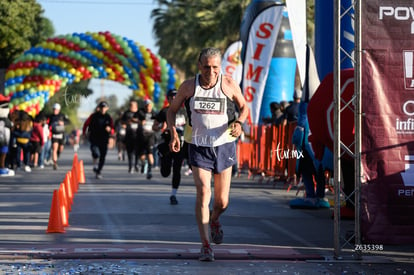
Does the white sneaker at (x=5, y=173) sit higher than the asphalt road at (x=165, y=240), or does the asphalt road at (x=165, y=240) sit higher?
the white sneaker at (x=5, y=173)

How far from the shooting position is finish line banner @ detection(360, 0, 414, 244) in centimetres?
852

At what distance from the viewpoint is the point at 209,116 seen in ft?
28.8

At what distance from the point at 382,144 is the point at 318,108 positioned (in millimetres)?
2774

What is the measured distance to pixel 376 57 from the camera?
8531mm

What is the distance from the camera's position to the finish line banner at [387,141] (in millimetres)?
8516

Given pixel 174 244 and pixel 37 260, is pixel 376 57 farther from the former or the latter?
pixel 37 260

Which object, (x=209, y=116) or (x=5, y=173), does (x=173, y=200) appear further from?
(x=5, y=173)

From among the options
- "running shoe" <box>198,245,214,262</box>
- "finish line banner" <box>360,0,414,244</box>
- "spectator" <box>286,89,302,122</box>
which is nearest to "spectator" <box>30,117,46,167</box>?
"spectator" <box>286,89,302,122</box>

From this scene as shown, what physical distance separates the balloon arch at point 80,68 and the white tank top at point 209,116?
23774mm

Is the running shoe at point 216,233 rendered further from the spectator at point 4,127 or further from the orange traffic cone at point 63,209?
the spectator at point 4,127

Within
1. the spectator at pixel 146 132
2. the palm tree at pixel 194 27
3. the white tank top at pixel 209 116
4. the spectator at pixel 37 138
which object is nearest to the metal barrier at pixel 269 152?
the spectator at pixel 146 132

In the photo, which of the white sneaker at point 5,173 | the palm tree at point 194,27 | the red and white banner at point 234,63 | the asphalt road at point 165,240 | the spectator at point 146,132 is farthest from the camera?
the palm tree at point 194,27

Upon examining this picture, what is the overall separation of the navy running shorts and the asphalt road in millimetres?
786

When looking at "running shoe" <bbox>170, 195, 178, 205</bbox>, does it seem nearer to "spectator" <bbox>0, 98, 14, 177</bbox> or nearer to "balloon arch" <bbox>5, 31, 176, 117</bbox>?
"spectator" <bbox>0, 98, 14, 177</bbox>
